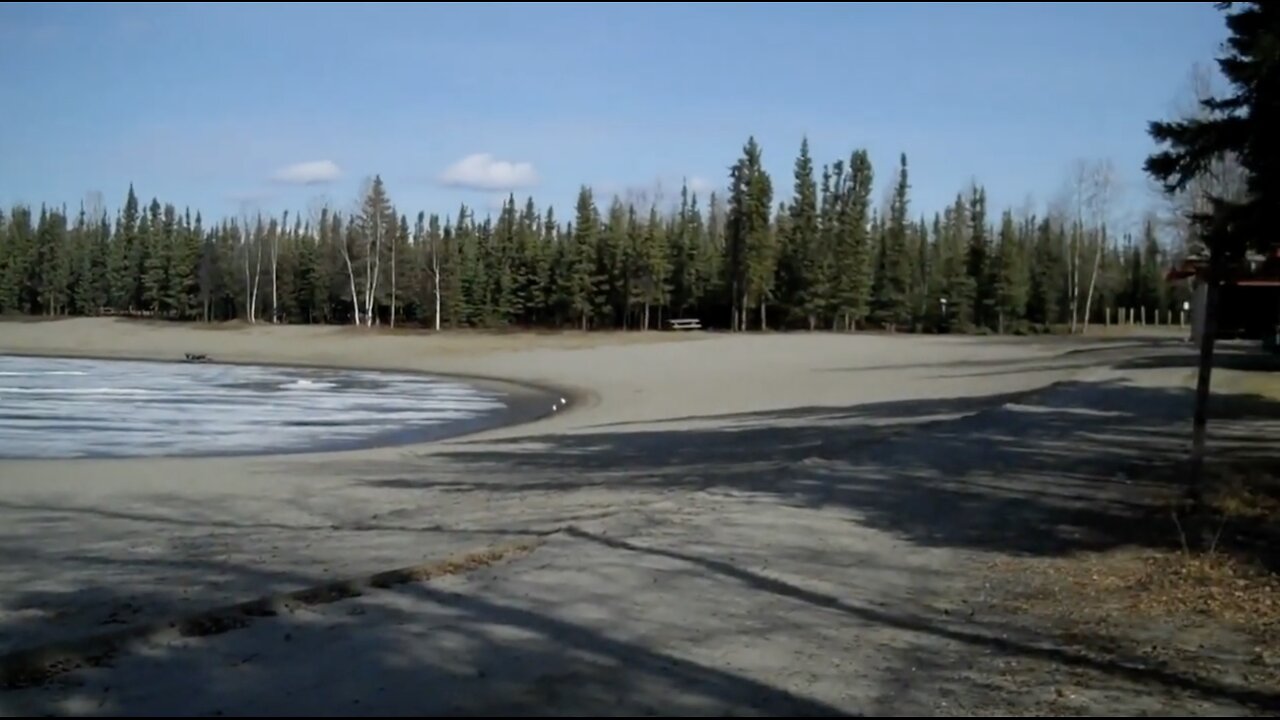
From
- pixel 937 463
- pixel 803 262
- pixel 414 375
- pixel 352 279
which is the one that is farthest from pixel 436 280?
pixel 937 463

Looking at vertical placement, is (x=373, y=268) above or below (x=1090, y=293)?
above

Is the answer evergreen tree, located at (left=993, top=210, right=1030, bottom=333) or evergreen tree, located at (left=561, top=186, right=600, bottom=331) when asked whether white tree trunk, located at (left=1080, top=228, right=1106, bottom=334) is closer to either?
evergreen tree, located at (left=993, top=210, right=1030, bottom=333)

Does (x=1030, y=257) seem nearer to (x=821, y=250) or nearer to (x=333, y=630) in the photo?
(x=821, y=250)

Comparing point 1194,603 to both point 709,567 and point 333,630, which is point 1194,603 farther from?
point 333,630

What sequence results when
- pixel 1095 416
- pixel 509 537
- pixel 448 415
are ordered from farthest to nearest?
pixel 448 415 < pixel 1095 416 < pixel 509 537

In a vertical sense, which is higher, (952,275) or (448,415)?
(952,275)

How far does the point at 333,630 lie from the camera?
8.09m

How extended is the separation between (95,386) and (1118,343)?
46.7m

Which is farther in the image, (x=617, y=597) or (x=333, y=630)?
(x=617, y=597)

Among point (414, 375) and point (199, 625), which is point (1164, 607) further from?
point (414, 375)

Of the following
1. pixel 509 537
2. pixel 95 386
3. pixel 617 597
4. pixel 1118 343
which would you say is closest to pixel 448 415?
pixel 95 386

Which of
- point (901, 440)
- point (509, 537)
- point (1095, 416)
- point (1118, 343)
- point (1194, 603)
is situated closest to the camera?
point (1194, 603)

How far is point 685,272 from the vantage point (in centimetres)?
8869

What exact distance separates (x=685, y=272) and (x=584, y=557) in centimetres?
7846
